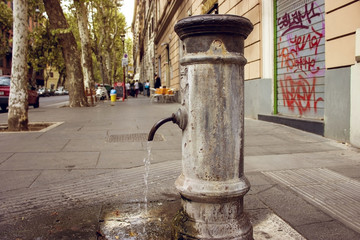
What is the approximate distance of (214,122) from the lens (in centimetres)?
218

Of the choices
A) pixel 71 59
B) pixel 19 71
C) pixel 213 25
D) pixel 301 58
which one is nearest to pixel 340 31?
pixel 301 58

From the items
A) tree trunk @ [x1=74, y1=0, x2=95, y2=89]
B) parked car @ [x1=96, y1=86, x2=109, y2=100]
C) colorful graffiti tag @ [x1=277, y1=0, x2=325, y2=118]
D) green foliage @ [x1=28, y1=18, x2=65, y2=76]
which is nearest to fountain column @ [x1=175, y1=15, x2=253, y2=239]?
colorful graffiti tag @ [x1=277, y1=0, x2=325, y2=118]

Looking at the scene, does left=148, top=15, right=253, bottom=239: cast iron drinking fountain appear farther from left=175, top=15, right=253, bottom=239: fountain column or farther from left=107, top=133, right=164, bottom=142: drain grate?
left=107, top=133, right=164, bottom=142: drain grate

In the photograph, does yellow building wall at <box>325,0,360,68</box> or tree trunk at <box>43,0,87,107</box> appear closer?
yellow building wall at <box>325,0,360,68</box>

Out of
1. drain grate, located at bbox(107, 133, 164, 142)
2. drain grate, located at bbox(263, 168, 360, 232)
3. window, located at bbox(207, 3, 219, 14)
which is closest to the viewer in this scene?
drain grate, located at bbox(263, 168, 360, 232)

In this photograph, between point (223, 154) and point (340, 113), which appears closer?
point (223, 154)

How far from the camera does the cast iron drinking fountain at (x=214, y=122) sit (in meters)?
2.17

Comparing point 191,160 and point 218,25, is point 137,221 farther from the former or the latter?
point 218,25

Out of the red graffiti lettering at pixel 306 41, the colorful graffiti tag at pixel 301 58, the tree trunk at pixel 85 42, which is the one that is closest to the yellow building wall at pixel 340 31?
the colorful graffiti tag at pixel 301 58

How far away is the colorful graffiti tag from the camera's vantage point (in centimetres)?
718

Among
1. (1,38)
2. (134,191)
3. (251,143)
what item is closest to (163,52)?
(1,38)

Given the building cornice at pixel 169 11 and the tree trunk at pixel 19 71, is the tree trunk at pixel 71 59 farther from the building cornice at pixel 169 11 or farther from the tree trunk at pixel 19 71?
the tree trunk at pixel 19 71

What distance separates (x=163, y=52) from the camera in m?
27.9

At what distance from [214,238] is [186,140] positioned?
61 centimetres
